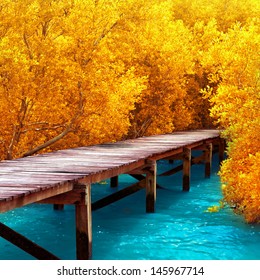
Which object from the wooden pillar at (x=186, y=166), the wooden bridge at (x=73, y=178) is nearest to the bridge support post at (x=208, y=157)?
the wooden pillar at (x=186, y=166)

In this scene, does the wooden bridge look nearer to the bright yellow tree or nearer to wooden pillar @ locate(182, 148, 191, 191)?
wooden pillar @ locate(182, 148, 191, 191)

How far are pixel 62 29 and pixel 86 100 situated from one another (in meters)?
2.60

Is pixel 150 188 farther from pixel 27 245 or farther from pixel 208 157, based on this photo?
pixel 208 157

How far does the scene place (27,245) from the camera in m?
10.1

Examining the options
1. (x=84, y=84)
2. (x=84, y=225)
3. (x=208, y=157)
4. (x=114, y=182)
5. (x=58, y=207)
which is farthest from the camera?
(x=208, y=157)

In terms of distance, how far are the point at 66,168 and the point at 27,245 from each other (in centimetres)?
210

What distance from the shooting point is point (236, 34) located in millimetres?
21672

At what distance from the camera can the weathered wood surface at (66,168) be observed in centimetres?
884

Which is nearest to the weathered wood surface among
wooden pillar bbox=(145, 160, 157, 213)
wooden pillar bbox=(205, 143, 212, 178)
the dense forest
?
wooden pillar bbox=(145, 160, 157, 213)

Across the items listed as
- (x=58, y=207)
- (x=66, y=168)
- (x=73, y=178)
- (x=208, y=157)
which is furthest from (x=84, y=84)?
(x=73, y=178)

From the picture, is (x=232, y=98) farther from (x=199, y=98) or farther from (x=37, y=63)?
(x=199, y=98)

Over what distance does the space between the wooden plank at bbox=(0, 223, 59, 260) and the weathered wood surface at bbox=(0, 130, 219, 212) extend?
3.60ft

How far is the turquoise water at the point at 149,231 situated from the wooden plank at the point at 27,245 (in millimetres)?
1205
